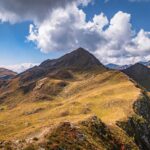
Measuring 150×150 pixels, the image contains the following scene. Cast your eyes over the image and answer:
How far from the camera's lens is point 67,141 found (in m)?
53.2

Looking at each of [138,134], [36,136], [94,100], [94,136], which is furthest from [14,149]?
[94,100]

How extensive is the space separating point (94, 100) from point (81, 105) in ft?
39.6

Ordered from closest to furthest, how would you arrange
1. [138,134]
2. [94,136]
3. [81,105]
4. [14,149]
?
[14,149], [94,136], [138,134], [81,105]

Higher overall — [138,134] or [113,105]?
[113,105]

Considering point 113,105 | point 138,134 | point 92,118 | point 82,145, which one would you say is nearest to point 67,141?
point 82,145

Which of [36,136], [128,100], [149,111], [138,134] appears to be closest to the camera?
[36,136]

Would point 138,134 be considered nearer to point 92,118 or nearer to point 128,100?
point 92,118

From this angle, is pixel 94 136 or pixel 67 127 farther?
pixel 94 136

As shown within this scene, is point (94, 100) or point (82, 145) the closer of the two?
point (82, 145)

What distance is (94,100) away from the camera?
649 ft

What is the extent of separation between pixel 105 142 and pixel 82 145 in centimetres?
1180

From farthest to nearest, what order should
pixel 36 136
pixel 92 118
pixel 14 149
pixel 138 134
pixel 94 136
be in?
pixel 138 134 → pixel 92 118 → pixel 94 136 → pixel 36 136 → pixel 14 149

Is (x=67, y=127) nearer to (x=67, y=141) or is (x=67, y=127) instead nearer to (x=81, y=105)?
(x=67, y=141)

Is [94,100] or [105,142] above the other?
[94,100]
